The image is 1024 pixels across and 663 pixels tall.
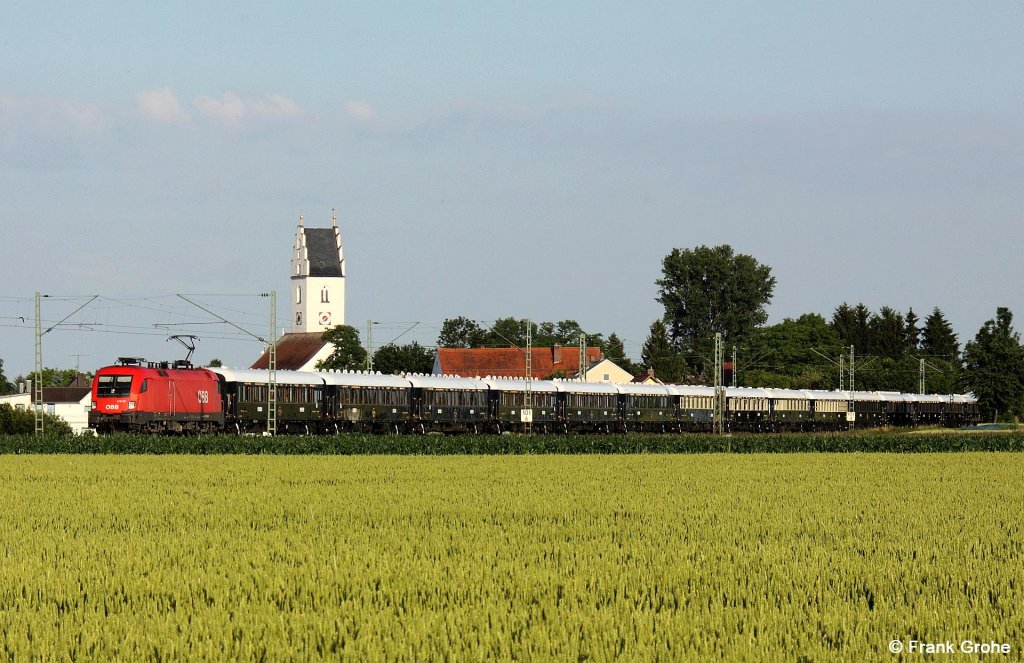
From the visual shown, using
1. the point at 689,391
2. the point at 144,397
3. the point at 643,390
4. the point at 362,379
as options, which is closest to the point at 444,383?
the point at 362,379

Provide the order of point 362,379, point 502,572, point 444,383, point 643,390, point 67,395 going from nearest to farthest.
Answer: point 502,572, point 362,379, point 444,383, point 643,390, point 67,395

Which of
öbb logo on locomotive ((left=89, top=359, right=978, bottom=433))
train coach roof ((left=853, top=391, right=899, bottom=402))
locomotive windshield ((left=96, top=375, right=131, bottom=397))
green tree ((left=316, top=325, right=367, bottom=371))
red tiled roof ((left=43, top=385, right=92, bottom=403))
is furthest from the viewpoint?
green tree ((left=316, top=325, right=367, bottom=371))

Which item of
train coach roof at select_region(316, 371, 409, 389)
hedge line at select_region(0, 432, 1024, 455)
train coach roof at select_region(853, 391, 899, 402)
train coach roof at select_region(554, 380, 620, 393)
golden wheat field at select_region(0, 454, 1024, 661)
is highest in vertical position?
train coach roof at select_region(316, 371, 409, 389)

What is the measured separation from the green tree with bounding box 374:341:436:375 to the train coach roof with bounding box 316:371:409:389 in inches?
2368

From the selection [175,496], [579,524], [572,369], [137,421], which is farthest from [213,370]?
[572,369]

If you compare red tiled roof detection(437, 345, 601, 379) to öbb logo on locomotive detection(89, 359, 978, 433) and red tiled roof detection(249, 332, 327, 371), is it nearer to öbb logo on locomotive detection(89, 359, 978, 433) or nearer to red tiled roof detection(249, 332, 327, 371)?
red tiled roof detection(249, 332, 327, 371)

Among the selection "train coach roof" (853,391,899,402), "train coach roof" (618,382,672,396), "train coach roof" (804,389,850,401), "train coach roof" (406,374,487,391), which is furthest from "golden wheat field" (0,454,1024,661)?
"train coach roof" (853,391,899,402)

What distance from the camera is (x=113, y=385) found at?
6188cm

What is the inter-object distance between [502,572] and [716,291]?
5442 inches

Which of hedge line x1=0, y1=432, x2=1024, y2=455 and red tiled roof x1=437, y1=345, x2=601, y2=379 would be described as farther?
red tiled roof x1=437, y1=345, x2=601, y2=379

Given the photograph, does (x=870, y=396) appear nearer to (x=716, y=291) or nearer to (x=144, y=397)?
(x=716, y=291)

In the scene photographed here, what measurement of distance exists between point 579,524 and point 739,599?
8.70 metres

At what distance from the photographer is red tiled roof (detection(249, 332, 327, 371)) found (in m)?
171

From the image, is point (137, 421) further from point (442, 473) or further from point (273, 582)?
point (273, 582)
